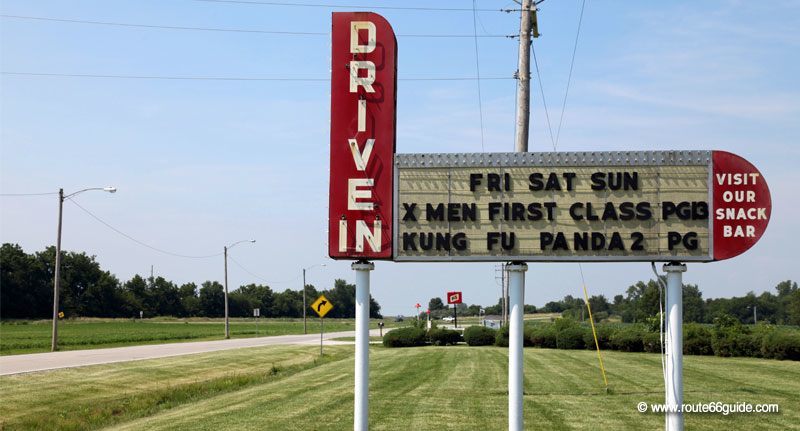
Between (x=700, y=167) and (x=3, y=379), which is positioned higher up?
(x=700, y=167)

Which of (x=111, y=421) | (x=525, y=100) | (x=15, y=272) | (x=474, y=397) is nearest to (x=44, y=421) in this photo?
(x=111, y=421)

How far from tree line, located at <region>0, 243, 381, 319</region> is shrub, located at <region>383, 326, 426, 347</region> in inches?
3508

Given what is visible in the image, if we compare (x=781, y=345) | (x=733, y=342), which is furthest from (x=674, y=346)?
(x=733, y=342)

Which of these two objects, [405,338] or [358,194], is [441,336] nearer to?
[405,338]

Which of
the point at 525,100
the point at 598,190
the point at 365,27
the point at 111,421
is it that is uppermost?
the point at 525,100

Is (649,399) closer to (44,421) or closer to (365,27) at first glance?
(365,27)

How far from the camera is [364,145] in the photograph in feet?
35.5

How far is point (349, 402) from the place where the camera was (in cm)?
2102

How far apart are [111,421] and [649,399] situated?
13833 mm

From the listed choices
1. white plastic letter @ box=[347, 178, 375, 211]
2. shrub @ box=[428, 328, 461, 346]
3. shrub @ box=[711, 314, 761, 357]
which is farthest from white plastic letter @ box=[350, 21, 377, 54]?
shrub @ box=[428, 328, 461, 346]

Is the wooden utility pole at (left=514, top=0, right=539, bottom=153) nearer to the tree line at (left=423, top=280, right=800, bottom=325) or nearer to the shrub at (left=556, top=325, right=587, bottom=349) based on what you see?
the shrub at (left=556, top=325, right=587, bottom=349)

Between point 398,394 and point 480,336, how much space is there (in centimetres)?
3314

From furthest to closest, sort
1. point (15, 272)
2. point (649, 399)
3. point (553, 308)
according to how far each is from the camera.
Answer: point (553, 308)
point (15, 272)
point (649, 399)

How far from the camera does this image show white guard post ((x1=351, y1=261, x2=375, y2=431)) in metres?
10.9
